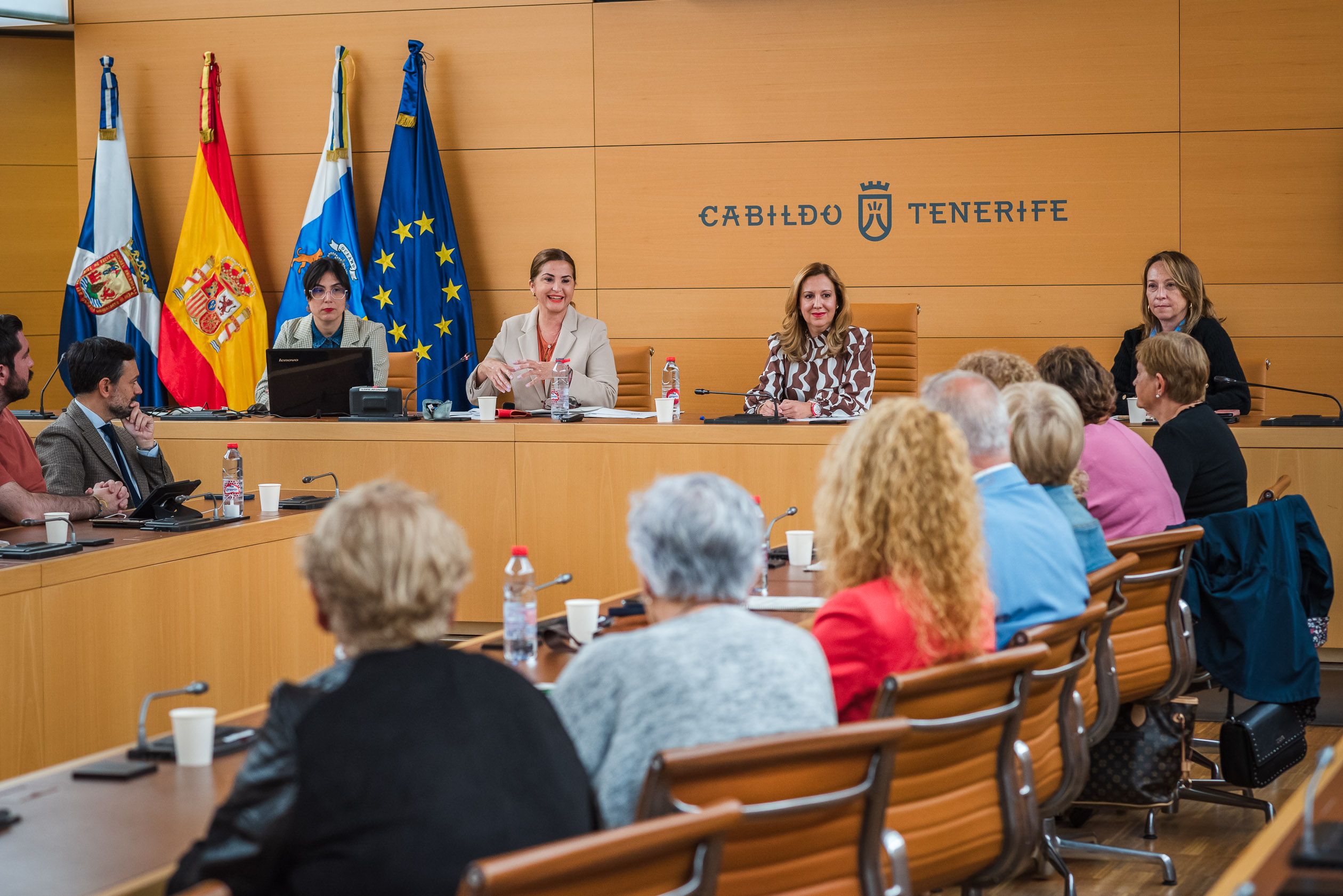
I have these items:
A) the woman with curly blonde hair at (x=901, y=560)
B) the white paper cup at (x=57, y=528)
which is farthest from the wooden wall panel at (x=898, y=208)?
the woman with curly blonde hair at (x=901, y=560)

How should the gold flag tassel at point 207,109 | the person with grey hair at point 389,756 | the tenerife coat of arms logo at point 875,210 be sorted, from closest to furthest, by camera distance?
the person with grey hair at point 389,756
the tenerife coat of arms logo at point 875,210
the gold flag tassel at point 207,109

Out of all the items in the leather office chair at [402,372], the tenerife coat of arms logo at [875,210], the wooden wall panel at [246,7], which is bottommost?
the leather office chair at [402,372]

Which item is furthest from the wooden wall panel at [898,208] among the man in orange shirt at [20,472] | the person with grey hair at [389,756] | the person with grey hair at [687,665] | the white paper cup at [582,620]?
the person with grey hair at [389,756]

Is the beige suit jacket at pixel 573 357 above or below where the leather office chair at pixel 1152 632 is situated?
above

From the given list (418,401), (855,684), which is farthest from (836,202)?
(855,684)

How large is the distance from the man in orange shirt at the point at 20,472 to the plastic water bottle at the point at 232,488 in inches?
13.3

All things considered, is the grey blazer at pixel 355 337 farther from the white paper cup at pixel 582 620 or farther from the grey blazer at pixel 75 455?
the white paper cup at pixel 582 620

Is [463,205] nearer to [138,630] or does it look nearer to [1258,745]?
[138,630]

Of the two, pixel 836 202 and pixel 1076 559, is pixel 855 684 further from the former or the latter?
pixel 836 202

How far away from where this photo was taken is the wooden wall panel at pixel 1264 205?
21.7ft

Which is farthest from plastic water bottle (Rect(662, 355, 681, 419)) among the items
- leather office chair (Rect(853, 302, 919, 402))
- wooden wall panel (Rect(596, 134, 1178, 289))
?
leather office chair (Rect(853, 302, 919, 402))

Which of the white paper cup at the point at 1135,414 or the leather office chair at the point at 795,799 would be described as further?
the white paper cup at the point at 1135,414

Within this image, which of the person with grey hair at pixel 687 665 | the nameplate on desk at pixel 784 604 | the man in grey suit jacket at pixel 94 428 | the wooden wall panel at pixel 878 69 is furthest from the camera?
the wooden wall panel at pixel 878 69

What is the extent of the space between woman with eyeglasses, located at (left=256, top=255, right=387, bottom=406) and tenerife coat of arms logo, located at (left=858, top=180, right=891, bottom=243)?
2.61m
